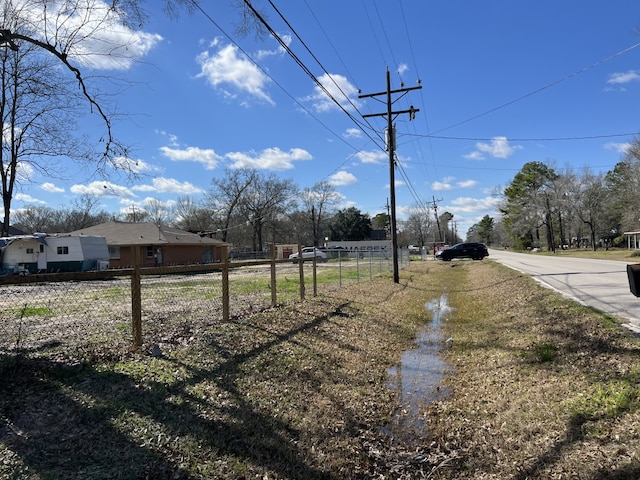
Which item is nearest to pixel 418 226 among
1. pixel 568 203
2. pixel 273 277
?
pixel 568 203

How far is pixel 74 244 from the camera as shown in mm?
27719

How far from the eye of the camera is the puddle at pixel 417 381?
5.08m

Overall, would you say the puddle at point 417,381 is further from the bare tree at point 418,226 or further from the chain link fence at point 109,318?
the bare tree at point 418,226

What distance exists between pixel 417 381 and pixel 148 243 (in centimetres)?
3284

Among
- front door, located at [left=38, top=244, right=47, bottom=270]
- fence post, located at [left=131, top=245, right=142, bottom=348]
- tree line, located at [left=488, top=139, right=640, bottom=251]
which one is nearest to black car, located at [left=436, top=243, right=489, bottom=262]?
tree line, located at [left=488, top=139, right=640, bottom=251]

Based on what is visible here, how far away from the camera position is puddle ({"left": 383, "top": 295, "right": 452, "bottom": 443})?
200 inches

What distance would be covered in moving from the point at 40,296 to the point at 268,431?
41.7 feet

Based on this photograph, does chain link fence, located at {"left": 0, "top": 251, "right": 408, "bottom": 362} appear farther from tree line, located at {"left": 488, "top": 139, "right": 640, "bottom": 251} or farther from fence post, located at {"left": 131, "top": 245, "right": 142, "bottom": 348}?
tree line, located at {"left": 488, "top": 139, "right": 640, "bottom": 251}

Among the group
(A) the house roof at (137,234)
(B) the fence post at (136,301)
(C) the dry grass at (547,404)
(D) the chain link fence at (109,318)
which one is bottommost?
(C) the dry grass at (547,404)

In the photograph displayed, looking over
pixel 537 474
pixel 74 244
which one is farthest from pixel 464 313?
pixel 74 244

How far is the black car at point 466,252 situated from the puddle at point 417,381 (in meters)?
33.8

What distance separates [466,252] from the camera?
42.7 metres

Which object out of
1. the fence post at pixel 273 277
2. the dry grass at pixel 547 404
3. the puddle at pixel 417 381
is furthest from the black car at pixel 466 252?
the fence post at pixel 273 277

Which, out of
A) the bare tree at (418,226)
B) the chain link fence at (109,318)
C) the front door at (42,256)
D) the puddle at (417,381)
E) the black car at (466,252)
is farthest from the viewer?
the bare tree at (418,226)
